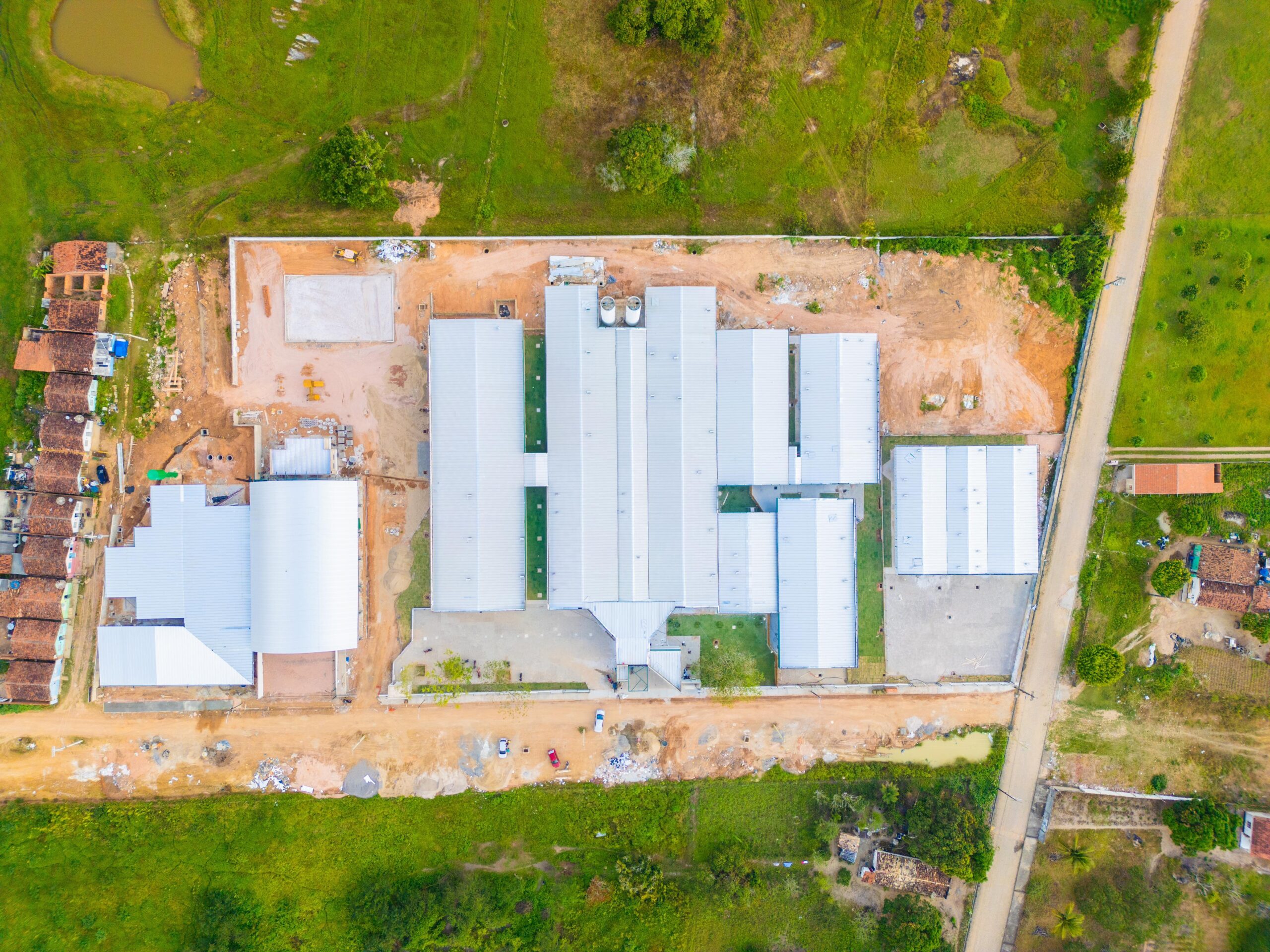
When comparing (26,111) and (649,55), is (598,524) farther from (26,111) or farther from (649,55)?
(26,111)

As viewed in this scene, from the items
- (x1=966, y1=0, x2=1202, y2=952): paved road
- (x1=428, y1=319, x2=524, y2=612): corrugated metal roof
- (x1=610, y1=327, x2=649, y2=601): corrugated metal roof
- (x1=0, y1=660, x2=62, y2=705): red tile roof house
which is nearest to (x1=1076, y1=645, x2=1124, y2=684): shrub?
(x1=966, y1=0, x2=1202, y2=952): paved road

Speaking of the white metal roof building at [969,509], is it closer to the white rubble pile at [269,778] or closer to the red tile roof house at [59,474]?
the white rubble pile at [269,778]

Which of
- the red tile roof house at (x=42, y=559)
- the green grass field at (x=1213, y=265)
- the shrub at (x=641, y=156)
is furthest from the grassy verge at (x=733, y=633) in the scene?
the red tile roof house at (x=42, y=559)

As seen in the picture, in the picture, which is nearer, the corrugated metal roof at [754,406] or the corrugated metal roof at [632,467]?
the corrugated metal roof at [632,467]

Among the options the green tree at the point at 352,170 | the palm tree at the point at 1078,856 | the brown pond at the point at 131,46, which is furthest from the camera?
the palm tree at the point at 1078,856

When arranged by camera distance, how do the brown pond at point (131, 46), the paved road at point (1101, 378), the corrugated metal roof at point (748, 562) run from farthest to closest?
the paved road at point (1101, 378), the brown pond at point (131, 46), the corrugated metal roof at point (748, 562)

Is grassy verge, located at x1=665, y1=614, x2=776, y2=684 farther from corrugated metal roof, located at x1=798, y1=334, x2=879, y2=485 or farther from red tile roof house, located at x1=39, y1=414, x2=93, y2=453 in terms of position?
red tile roof house, located at x1=39, y1=414, x2=93, y2=453
